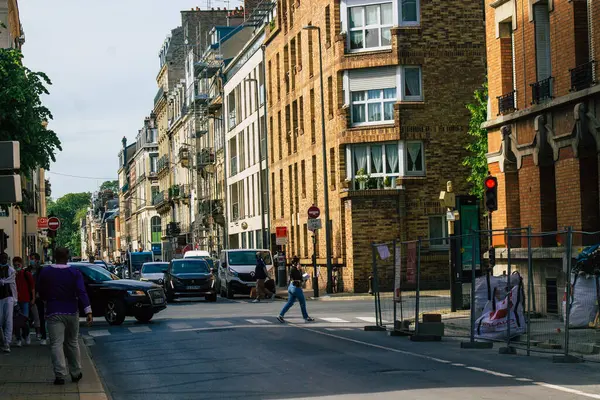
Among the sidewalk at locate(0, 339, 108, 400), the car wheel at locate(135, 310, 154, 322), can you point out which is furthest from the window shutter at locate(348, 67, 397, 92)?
the sidewalk at locate(0, 339, 108, 400)

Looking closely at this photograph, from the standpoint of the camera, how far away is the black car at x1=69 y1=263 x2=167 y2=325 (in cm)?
3059

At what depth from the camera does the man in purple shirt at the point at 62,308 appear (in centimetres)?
1555

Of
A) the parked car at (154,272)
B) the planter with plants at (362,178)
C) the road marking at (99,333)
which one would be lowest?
the road marking at (99,333)

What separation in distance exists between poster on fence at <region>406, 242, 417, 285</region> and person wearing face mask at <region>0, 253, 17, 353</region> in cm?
745

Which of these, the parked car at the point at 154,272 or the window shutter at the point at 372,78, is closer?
the window shutter at the point at 372,78

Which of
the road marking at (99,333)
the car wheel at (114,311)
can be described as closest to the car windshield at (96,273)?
the car wheel at (114,311)

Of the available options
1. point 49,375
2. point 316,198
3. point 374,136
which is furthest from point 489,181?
point 316,198

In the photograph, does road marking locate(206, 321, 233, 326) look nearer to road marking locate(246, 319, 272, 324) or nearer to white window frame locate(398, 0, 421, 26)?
road marking locate(246, 319, 272, 324)

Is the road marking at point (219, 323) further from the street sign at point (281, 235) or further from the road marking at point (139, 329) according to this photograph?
the street sign at point (281, 235)

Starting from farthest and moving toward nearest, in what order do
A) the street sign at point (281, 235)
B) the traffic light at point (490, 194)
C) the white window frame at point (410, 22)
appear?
the street sign at point (281, 235) < the white window frame at point (410, 22) < the traffic light at point (490, 194)

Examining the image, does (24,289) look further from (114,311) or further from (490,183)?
(490,183)

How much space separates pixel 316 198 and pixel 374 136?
23.7ft

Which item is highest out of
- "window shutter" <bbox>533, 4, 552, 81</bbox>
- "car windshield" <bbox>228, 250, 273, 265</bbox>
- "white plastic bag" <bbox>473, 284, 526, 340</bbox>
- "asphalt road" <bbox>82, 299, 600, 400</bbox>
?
"window shutter" <bbox>533, 4, 552, 81</bbox>

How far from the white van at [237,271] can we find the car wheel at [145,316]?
58.0 ft
